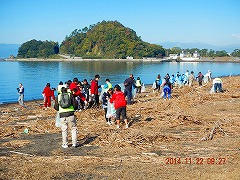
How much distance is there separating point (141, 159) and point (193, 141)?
2.18 m

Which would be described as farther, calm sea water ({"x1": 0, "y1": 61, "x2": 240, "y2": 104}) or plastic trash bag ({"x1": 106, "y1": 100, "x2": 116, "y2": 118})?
calm sea water ({"x1": 0, "y1": 61, "x2": 240, "y2": 104})

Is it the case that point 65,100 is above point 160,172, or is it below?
above

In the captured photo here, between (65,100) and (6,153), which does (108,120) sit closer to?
(65,100)

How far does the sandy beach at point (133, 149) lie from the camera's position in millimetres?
6117

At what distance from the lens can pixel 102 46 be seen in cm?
15788

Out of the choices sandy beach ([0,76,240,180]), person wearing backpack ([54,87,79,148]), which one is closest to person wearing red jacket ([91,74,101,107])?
sandy beach ([0,76,240,180])

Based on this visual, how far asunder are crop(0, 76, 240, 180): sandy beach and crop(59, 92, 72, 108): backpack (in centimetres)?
114

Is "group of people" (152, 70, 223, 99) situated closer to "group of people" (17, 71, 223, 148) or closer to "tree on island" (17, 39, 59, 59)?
"group of people" (17, 71, 223, 148)

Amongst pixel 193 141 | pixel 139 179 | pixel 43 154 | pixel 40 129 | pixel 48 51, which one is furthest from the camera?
pixel 48 51

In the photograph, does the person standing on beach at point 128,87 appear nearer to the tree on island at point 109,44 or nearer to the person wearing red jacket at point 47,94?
the person wearing red jacket at point 47,94

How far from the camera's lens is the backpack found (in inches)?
300

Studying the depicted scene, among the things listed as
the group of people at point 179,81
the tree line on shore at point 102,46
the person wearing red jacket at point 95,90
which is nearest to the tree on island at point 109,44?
the tree line on shore at point 102,46

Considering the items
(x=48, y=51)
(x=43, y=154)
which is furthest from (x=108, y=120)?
(x=48, y=51)

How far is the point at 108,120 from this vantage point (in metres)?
10.9
